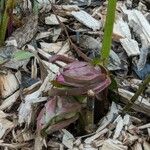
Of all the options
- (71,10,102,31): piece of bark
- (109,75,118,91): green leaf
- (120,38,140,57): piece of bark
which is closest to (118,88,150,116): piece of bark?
(109,75,118,91): green leaf

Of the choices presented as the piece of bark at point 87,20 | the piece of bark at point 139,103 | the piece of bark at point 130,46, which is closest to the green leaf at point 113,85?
the piece of bark at point 139,103

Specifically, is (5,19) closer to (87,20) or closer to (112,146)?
(87,20)

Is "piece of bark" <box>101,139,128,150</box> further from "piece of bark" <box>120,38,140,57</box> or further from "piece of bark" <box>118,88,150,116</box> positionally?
"piece of bark" <box>120,38,140,57</box>

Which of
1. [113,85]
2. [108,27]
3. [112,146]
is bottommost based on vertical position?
[112,146]

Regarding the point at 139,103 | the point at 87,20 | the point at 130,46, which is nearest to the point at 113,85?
the point at 139,103

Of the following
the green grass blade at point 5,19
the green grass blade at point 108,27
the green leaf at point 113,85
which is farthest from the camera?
the green grass blade at point 5,19

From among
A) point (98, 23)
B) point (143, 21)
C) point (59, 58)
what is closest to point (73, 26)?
point (98, 23)

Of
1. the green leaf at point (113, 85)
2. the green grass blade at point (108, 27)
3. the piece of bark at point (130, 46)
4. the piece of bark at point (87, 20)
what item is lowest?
the green leaf at point (113, 85)

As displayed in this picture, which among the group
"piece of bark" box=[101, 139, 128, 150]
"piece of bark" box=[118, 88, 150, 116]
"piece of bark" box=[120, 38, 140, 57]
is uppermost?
"piece of bark" box=[120, 38, 140, 57]

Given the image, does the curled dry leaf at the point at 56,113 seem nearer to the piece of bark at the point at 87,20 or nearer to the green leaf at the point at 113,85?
the green leaf at the point at 113,85
